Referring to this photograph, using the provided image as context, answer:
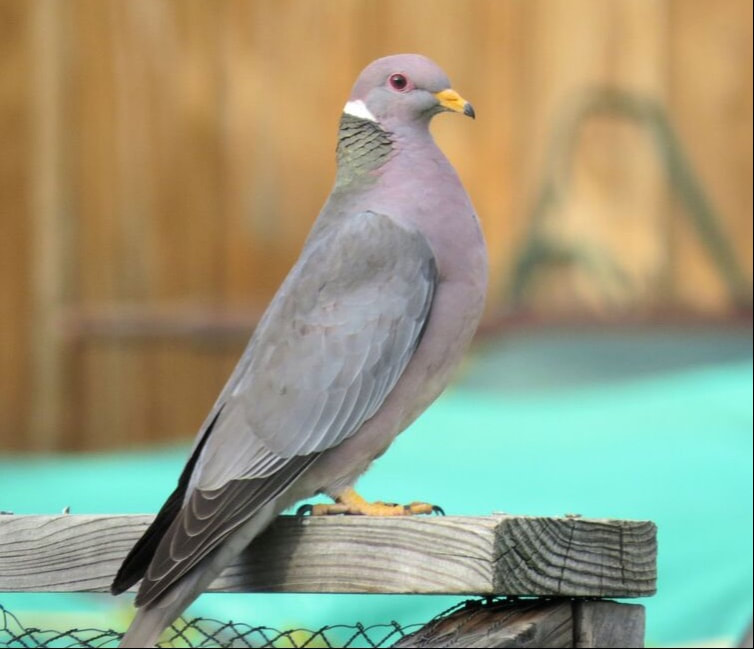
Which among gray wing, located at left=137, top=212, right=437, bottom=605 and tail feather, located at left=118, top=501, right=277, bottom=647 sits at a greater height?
gray wing, located at left=137, top=212, right=437, bottom=605

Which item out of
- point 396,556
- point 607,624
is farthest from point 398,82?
point 607,624

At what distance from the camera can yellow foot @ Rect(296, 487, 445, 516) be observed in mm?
2719

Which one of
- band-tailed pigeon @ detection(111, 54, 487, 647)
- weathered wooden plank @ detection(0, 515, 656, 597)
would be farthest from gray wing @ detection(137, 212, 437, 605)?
weathered wooden plank @ detection(0, 515, 656, 597)

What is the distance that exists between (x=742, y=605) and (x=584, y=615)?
2163mm

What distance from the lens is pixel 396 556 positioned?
2.30 m

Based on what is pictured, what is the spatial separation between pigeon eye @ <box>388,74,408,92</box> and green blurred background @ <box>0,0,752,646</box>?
168 cm

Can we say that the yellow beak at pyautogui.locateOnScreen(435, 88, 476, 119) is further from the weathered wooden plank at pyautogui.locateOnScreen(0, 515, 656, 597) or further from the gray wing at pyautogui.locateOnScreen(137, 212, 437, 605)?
the weathered wooden plank at pyautogui.locateOnScreen(0, 515, 656, 597)

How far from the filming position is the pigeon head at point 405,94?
10.3 feet

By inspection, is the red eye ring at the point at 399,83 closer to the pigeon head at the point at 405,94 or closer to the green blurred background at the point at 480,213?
the pigeon head at the point at 405,94

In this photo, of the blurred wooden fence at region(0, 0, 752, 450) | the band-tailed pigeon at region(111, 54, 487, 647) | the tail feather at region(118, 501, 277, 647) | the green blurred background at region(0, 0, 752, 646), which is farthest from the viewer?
the blurred wooden fence at region(0, 0, 752, 450)

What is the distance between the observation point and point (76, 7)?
5.12m

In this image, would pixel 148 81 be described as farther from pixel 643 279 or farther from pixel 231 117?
pixel 643 279

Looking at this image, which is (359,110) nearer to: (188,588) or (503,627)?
(188,588)

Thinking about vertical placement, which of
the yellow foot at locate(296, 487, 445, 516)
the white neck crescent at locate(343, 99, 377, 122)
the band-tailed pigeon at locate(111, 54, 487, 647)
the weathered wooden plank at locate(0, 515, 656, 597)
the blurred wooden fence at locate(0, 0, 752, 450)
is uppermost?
the blurred wooden fence at locate(0, 0, 752, 450)
